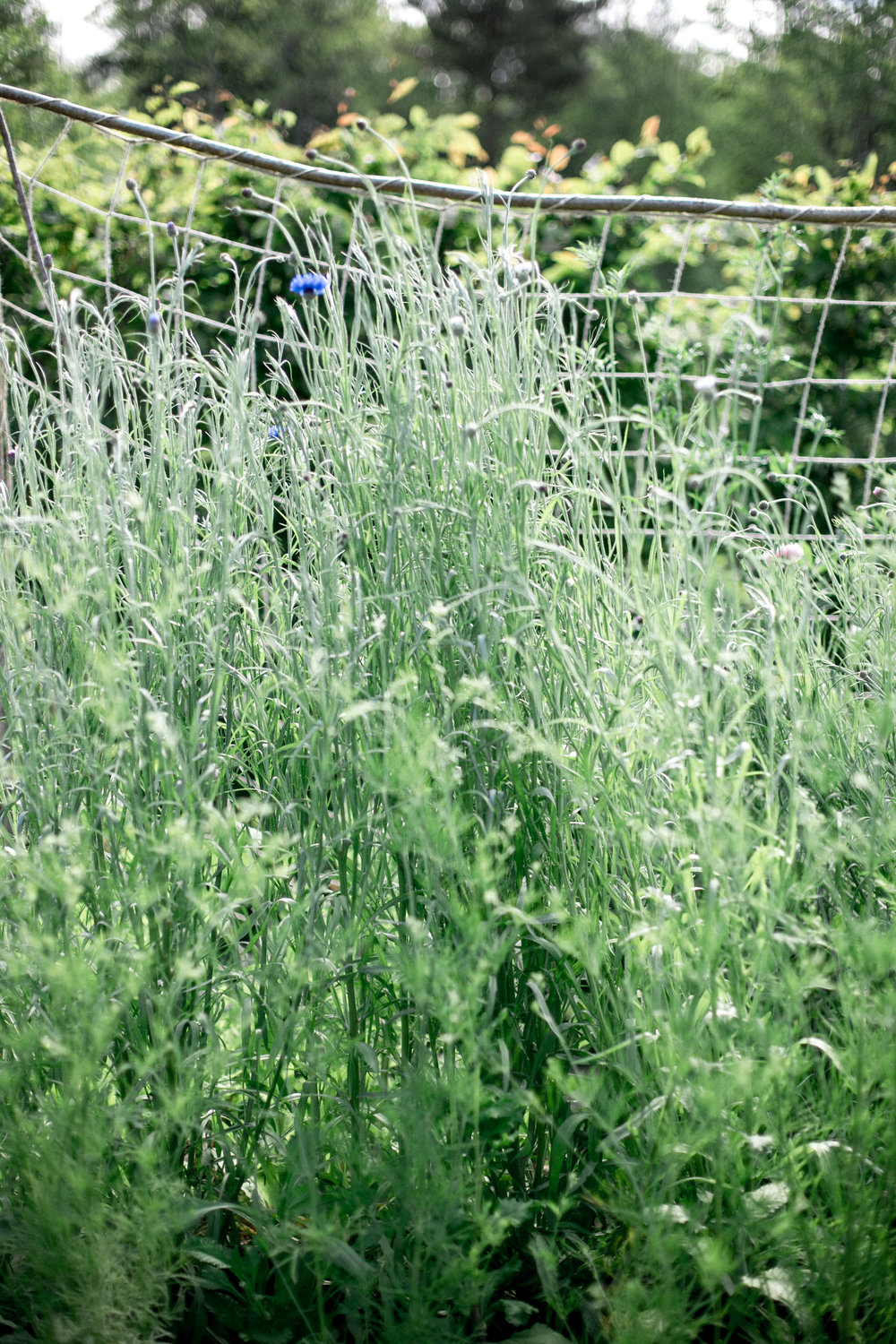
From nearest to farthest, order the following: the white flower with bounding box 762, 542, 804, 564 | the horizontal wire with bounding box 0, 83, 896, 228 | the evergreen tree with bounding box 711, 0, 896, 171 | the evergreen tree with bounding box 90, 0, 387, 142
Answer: the white flower with bounding box 762, 542, 804, 564
the horizontal wire with bounding box 0, 83, 896, 228
the evergreen tree with bounding box 711, 0, 896, 171
the evergreen tree with bounding box 90, 0, 387, 142

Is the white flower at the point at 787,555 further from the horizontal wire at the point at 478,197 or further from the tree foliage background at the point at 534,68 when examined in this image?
the tree foliage background at the point at 534,68

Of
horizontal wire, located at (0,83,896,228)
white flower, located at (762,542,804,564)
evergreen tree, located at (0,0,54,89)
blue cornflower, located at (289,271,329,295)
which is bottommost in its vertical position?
white flower, located at (762,542,804,564)

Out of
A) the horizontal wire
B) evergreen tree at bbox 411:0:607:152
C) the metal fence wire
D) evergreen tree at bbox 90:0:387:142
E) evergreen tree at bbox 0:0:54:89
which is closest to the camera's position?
the horizontal wire

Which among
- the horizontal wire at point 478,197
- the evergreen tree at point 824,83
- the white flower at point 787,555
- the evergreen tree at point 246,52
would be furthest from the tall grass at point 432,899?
the evergreen tree at point 246,52

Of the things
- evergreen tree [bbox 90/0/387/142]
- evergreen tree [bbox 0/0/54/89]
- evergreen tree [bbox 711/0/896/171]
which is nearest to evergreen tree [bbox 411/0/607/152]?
evergreen tree [bbox 90/0/387/142]

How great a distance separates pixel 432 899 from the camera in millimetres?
1419

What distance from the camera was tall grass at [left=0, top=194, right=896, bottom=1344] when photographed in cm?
117

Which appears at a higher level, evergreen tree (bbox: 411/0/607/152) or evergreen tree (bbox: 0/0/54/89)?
evergreen tree (bbox: 411/0/607/152)

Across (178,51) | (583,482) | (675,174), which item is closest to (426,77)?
(178,51)

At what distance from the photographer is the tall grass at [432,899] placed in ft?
3.85

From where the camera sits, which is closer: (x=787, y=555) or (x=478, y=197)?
(x=787, y=555)

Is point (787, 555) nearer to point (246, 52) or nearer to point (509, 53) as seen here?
point (246, 52)

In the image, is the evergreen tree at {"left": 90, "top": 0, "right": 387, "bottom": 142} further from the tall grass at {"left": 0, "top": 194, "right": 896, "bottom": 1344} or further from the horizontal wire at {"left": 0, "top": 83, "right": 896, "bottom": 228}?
the tall grass at {"left": 0, "top": 194, "right": 896, "bottom": 1344}

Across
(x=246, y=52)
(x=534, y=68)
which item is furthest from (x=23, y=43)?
(x=534, y=68)
